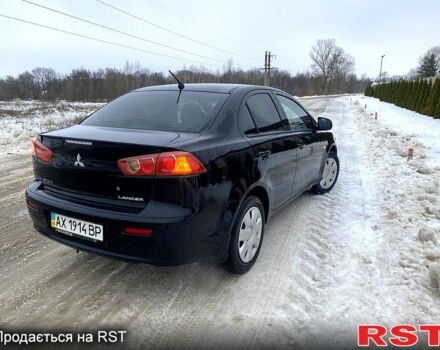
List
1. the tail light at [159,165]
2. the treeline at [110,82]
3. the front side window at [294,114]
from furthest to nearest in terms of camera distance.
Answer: the treeline at [110,82]
the front side window at [294,114]
the tail light at [159,165]

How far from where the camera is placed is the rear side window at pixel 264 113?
11.0ft

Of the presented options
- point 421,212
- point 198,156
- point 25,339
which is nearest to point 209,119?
point 198,156

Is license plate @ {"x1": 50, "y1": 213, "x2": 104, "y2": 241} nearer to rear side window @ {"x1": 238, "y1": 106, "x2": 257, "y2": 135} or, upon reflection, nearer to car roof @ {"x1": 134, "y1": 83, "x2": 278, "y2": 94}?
rear side window @ {"x1": 238, "y1": 106, "x2": 257, "y2": 135}

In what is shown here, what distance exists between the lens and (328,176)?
18.0 feet

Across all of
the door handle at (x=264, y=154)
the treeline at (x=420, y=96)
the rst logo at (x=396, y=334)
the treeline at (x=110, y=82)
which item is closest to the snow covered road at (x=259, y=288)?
the rst logo at (x=396, y=334)

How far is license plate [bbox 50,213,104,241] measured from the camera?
2.51 metres

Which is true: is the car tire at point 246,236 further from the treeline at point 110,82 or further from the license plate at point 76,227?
the treeline at point 110,82

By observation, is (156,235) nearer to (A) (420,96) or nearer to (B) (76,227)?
(B) (76,227)

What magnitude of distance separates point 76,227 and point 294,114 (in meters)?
2.84

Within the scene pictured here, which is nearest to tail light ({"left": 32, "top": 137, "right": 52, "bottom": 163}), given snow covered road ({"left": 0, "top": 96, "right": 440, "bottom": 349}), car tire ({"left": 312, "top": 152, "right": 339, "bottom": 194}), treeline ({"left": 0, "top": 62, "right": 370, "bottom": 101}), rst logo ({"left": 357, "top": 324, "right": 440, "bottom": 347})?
snow covered road ({"left": 0, "top": 96, "right": 440, "bottom": 349})

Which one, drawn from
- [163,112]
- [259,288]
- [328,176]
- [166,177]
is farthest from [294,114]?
[166,177]

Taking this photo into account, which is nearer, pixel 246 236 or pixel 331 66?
pixel 246 236

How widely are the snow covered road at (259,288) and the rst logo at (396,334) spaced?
0.06 metres

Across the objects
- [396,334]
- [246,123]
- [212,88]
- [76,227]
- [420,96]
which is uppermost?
[212,88]
